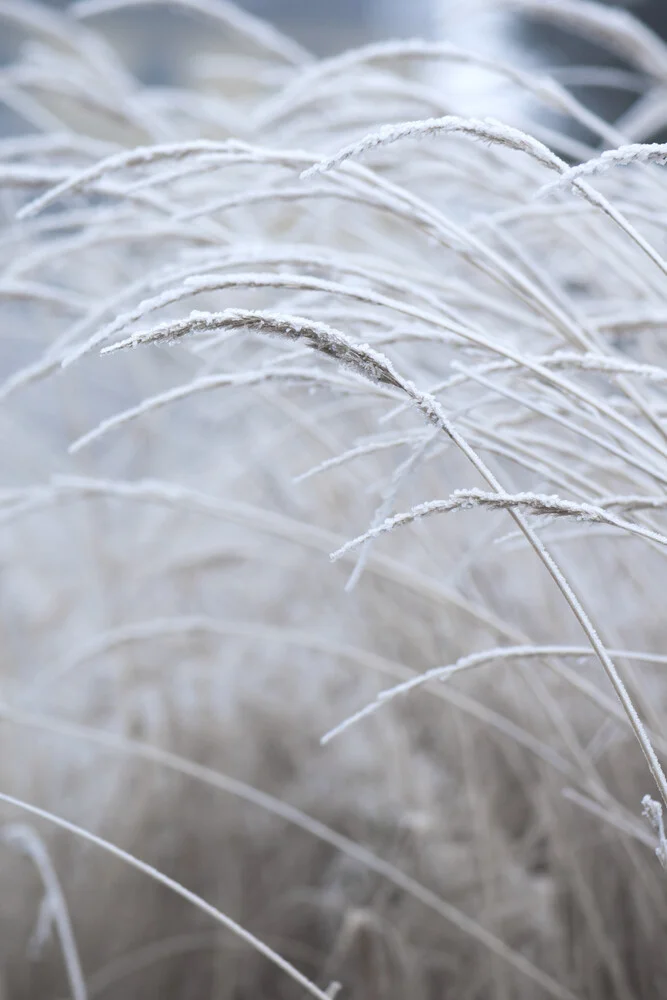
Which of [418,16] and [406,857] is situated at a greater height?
[418,16]

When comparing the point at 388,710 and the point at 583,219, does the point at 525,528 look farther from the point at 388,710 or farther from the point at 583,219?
the point at 388,710

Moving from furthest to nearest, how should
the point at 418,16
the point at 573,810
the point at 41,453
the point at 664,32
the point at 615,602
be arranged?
the point at 418,16 → the point at 664,32 → the point at 41,453 → the point at 615,602 → the point at 573,810

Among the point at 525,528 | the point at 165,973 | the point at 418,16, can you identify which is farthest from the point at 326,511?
the point at 418,16

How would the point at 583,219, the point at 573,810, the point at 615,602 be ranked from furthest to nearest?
1. the point at 615,602
2. the point at 573,810
3. the point at 583,219

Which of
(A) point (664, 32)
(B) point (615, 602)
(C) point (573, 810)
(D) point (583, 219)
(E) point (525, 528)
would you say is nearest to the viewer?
(E) point (525, 528)

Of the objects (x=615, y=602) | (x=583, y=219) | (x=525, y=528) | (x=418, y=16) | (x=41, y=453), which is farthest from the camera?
(x=418, y=16)

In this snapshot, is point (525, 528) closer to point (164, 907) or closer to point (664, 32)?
point (164, 907)

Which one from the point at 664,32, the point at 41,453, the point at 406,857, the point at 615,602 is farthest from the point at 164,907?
the point at 664,32

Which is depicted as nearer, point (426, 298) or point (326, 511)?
point (426, 298)

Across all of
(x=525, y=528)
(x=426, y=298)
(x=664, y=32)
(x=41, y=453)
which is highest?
(x=664, y=32)
